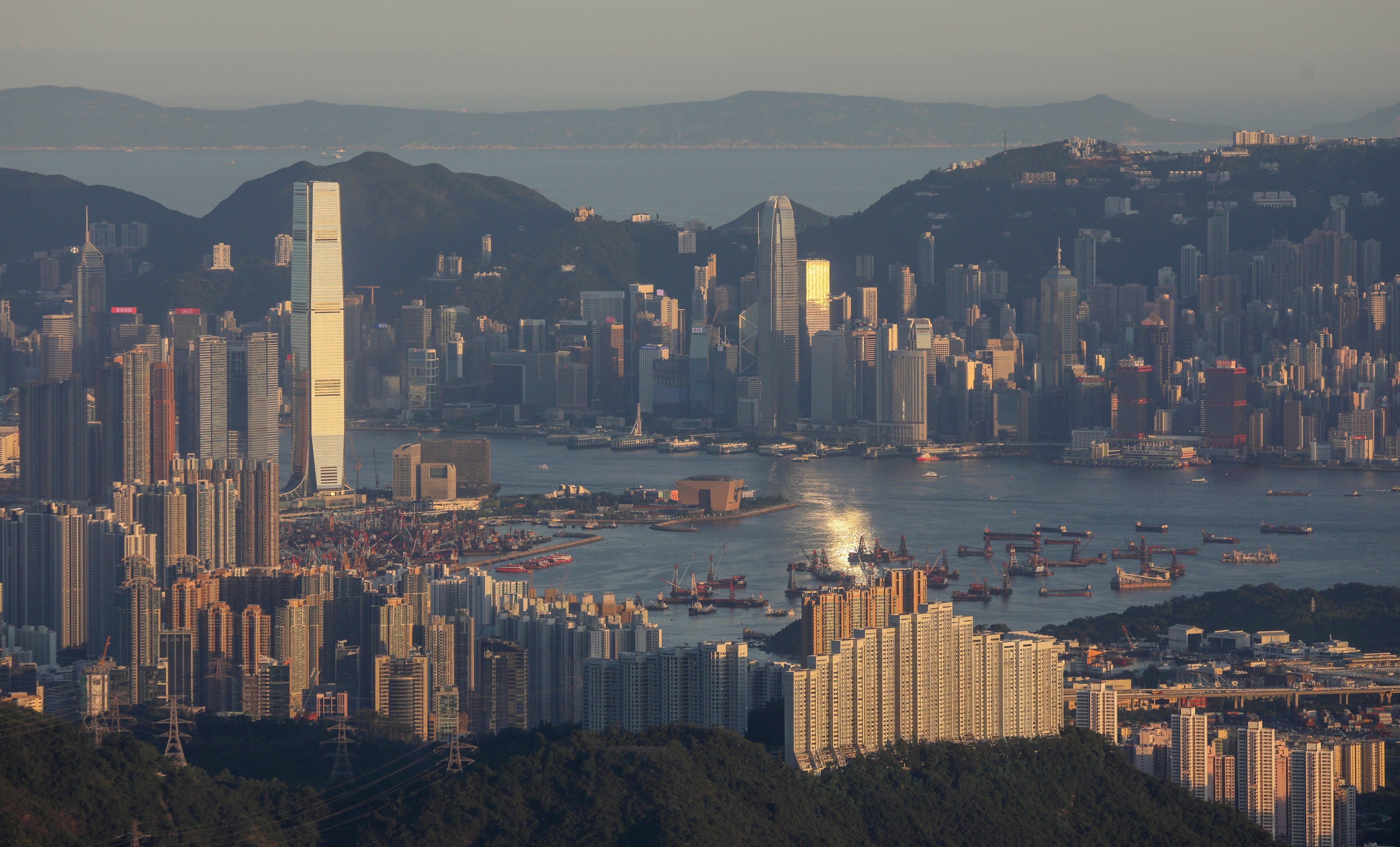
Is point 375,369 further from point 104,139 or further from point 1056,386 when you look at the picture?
point 104,139

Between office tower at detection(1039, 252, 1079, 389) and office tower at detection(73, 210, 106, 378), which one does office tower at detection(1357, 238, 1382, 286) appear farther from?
office tower at detection(73, 210, 106, 378)

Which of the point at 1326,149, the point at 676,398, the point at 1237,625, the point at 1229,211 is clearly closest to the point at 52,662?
the point at 1237,625

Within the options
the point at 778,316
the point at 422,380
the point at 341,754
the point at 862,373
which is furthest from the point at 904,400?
the point at 341,754

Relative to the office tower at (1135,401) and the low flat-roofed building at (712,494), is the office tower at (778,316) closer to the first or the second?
the office tower at (1135,401)

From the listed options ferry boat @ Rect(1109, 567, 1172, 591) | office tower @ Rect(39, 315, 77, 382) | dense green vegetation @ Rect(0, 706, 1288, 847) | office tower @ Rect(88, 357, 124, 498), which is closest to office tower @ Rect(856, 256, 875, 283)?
office tower @ Rect(39, 315, 77, 382)

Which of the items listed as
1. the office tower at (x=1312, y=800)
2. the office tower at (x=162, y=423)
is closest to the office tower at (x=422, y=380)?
the office tower at (x=162, y=423)
